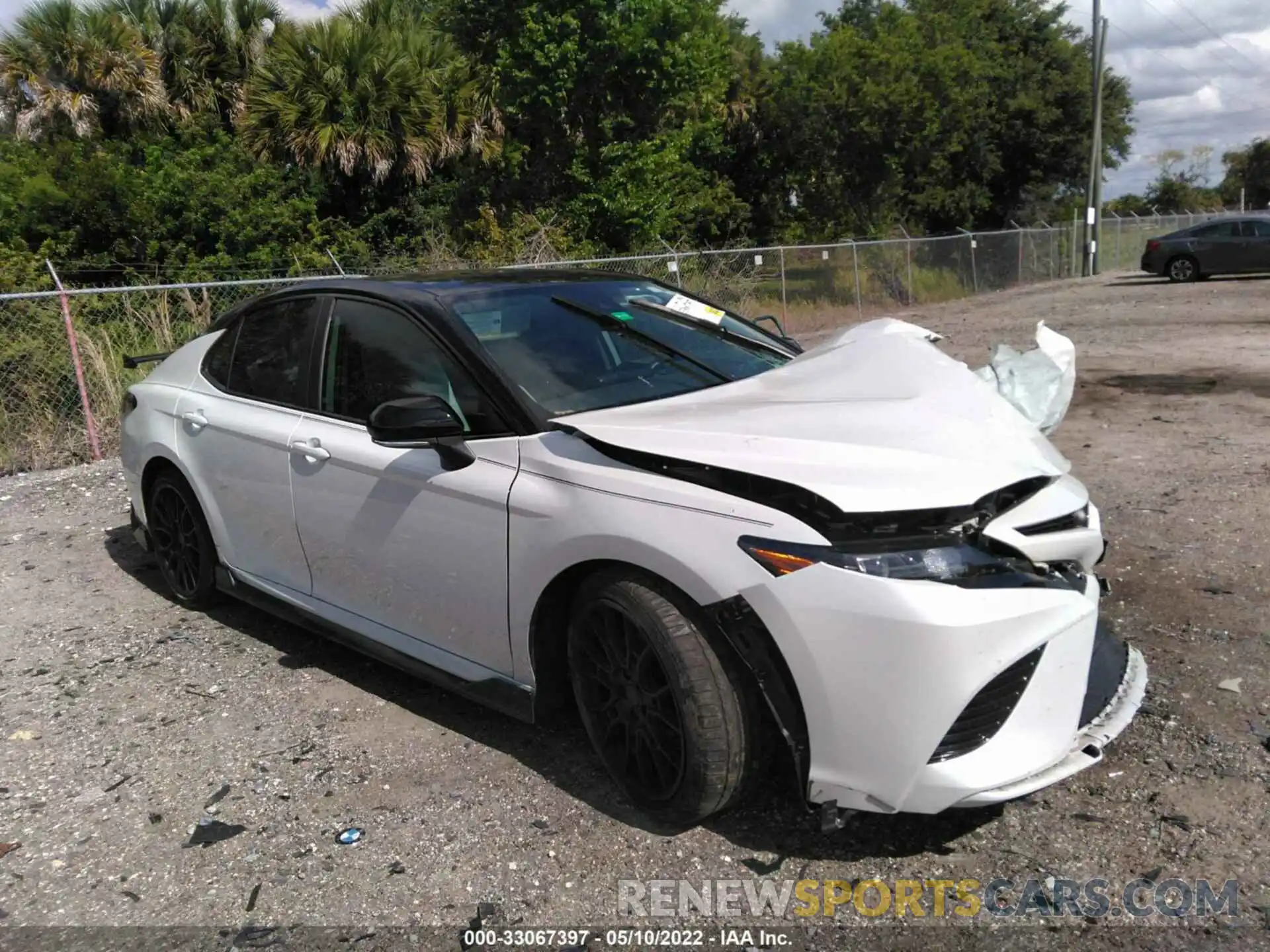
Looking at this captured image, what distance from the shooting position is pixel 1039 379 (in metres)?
3.63

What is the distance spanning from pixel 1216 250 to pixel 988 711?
26.5 meters

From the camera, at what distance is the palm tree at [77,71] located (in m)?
19.6

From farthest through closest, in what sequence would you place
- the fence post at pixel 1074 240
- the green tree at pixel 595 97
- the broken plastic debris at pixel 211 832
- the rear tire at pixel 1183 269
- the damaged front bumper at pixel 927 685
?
1. the fence post at pixel 1074 240
2. the rear tire at pixel 1183 269
3. the green tree at pixel 595 97
4. the broken plastic debris at pixel 211 832
5. the damaged front bumper at pixel 927 685

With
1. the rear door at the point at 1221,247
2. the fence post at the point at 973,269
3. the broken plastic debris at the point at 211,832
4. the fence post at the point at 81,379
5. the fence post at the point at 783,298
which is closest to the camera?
the broken plastic debris at the point at 211,832

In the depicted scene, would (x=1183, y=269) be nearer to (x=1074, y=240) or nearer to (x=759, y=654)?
(x=1074, y=240)

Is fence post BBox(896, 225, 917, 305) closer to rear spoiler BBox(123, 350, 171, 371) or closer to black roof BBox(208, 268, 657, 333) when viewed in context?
rear spoiler BBox(123, 350, 171, 371)

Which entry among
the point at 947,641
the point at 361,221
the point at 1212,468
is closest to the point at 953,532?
the point at 947,641

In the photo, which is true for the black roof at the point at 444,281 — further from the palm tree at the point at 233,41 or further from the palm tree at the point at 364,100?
the palm tree at the point at 233,41

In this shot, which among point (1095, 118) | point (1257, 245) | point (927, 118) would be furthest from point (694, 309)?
point (1095, 118)

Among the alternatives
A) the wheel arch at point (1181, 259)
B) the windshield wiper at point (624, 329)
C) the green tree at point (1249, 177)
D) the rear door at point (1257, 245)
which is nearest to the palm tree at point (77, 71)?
the windshield wiper at point (624, 329)

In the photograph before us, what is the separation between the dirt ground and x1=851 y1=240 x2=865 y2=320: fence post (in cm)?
1493

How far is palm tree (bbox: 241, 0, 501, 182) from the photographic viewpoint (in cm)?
1848

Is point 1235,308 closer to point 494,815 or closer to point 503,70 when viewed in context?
point 503,70

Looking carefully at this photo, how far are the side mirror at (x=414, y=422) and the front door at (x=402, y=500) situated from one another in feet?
0.27
